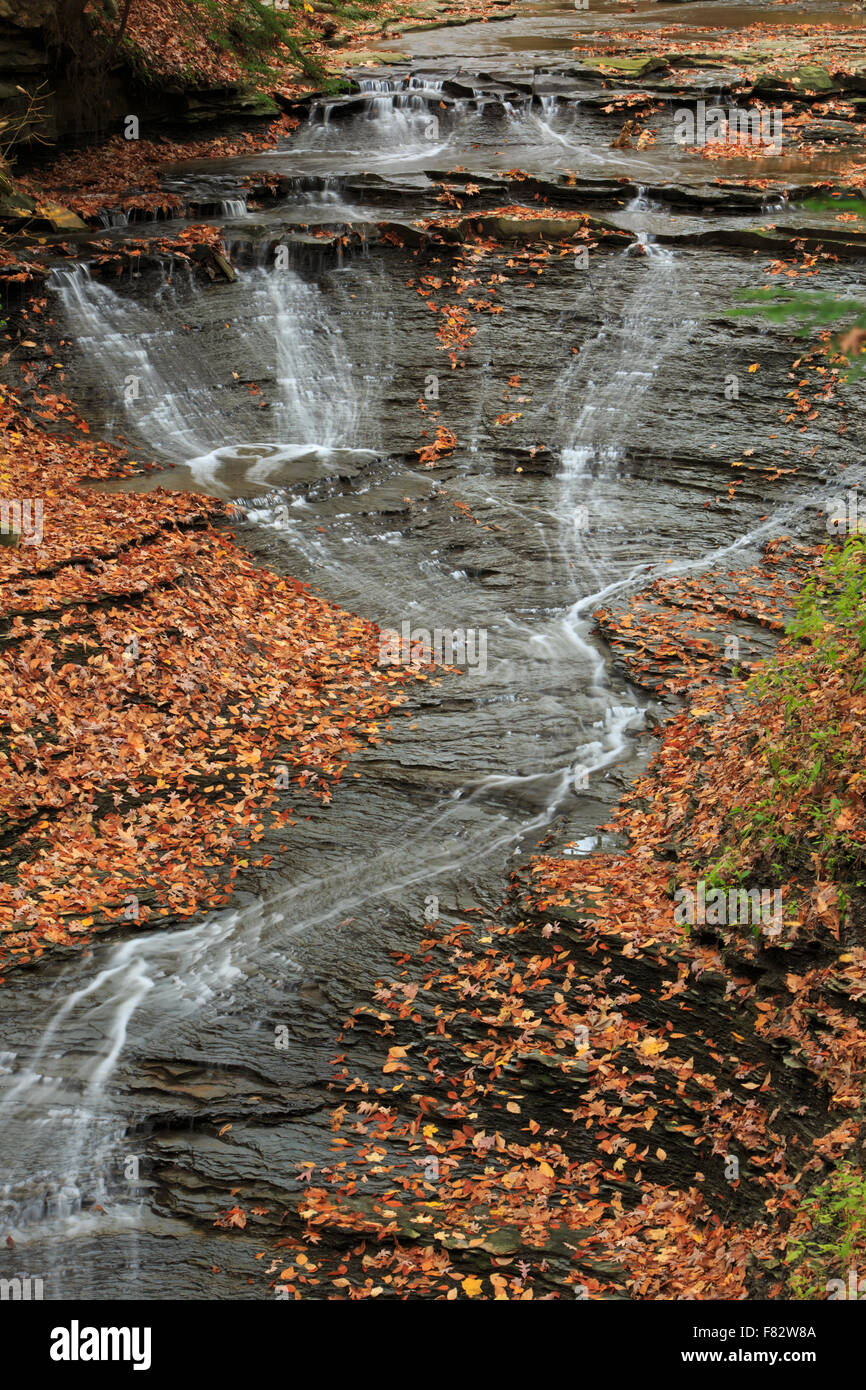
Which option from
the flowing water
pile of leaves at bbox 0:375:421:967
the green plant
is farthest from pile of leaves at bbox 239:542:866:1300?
pile of leaves at bbox 0:375:421:967

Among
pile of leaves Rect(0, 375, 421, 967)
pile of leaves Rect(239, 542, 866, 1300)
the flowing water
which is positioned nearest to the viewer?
pile of leaves Rect(239, 542, 866, 1300)

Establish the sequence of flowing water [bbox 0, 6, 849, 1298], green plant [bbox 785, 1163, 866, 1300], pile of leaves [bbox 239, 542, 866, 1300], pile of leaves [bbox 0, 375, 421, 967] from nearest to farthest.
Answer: green plant [bbox 785, 1163, 866, 1300]
pile of leaves [bbox 239, 542, 866, 1300]
flowing water [bbox 0, 6, 849, 1298]
pile of leaves [bbox 0, 375, 421, 967]

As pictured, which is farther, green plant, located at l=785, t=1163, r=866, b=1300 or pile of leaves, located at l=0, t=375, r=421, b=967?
pile of leaves, located at l=0, t=375, r=421, b=967

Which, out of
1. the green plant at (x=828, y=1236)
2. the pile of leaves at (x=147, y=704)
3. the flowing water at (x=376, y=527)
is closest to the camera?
the green plant at (x=828, y=1236)

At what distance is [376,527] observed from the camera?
40.9 ft

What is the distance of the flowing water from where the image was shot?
596 centimetres

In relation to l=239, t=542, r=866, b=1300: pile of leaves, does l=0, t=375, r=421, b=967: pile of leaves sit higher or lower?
higher

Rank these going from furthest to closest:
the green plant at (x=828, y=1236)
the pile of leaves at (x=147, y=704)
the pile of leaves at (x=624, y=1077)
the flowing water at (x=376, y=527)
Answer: the pile of leaves at (x=147, y=704) → the flowing water at (x=376, y=527) → the pile of leaves at (x=624, y=1077) → the green plant at (x=828, y=1236)

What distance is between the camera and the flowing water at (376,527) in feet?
19.5

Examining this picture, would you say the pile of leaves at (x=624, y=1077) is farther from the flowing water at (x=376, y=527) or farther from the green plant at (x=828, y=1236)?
the flowing water at (x=376, y=527)

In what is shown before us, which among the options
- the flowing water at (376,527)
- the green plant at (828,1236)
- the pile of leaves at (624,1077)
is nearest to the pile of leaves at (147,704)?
the flowing water at (376,527)

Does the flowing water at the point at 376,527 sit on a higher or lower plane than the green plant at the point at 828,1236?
higher

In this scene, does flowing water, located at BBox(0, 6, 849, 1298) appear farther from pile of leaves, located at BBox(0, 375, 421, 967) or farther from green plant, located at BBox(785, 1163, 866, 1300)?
green plant, located at BBox(785, 1163, 866, 1300)

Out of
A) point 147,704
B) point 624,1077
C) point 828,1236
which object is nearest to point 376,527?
point 147,704
